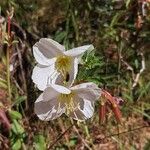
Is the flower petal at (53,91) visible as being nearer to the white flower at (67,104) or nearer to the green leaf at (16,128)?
the white flower at (67,104)

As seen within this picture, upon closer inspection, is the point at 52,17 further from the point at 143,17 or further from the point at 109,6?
the point at 143,17

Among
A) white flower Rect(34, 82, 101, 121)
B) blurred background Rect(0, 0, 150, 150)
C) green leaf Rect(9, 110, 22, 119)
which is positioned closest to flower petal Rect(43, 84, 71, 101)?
white flower Rect(34, 82, 101, 121)

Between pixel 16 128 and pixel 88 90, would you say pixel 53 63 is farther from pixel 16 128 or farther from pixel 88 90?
pixel 16 128

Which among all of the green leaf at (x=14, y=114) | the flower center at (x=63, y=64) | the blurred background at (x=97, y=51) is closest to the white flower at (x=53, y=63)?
the flower center at (x=63, y=64)

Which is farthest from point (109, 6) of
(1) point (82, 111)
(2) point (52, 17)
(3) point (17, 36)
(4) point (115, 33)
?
(1) point (82, 111)

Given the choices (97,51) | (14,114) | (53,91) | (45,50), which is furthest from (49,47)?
(97,51)

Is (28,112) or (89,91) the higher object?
(89,91)
